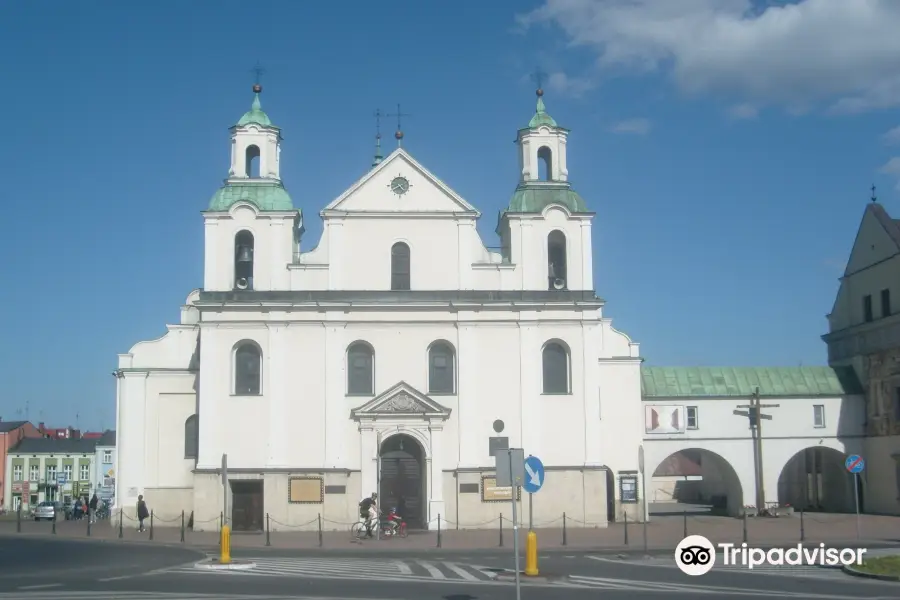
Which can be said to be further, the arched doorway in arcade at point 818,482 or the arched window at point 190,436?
the arched doorway in arcade at point 818,482

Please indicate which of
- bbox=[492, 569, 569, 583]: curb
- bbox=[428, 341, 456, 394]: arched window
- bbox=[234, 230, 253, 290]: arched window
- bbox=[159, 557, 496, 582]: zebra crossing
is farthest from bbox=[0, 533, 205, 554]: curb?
bbox=[492, 569, 569, 583]: curb

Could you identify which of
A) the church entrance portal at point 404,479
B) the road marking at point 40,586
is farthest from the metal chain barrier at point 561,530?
the road marking at point 40,586

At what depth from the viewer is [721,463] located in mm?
51531

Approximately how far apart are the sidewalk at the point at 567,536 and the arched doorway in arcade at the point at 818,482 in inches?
216

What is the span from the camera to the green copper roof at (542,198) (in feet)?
146

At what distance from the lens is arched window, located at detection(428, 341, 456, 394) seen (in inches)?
1689

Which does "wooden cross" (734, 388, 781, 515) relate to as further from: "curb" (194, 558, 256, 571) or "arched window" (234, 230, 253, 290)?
"curb" (194, 558, 256, 571)

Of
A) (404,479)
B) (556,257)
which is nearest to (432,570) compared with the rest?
(404,479)

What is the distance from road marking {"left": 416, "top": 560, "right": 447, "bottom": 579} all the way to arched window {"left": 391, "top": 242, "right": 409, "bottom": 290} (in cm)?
1615

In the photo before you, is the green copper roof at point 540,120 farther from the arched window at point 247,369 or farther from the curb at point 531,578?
the curb at point 531,578

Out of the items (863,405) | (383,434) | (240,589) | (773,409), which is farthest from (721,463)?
(240,589)

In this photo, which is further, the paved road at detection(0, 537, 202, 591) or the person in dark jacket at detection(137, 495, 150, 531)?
the person in dark jacket at detection(137, 495, 150, 531)

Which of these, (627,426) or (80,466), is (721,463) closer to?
(627,426)

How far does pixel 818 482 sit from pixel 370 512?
28.5 m
